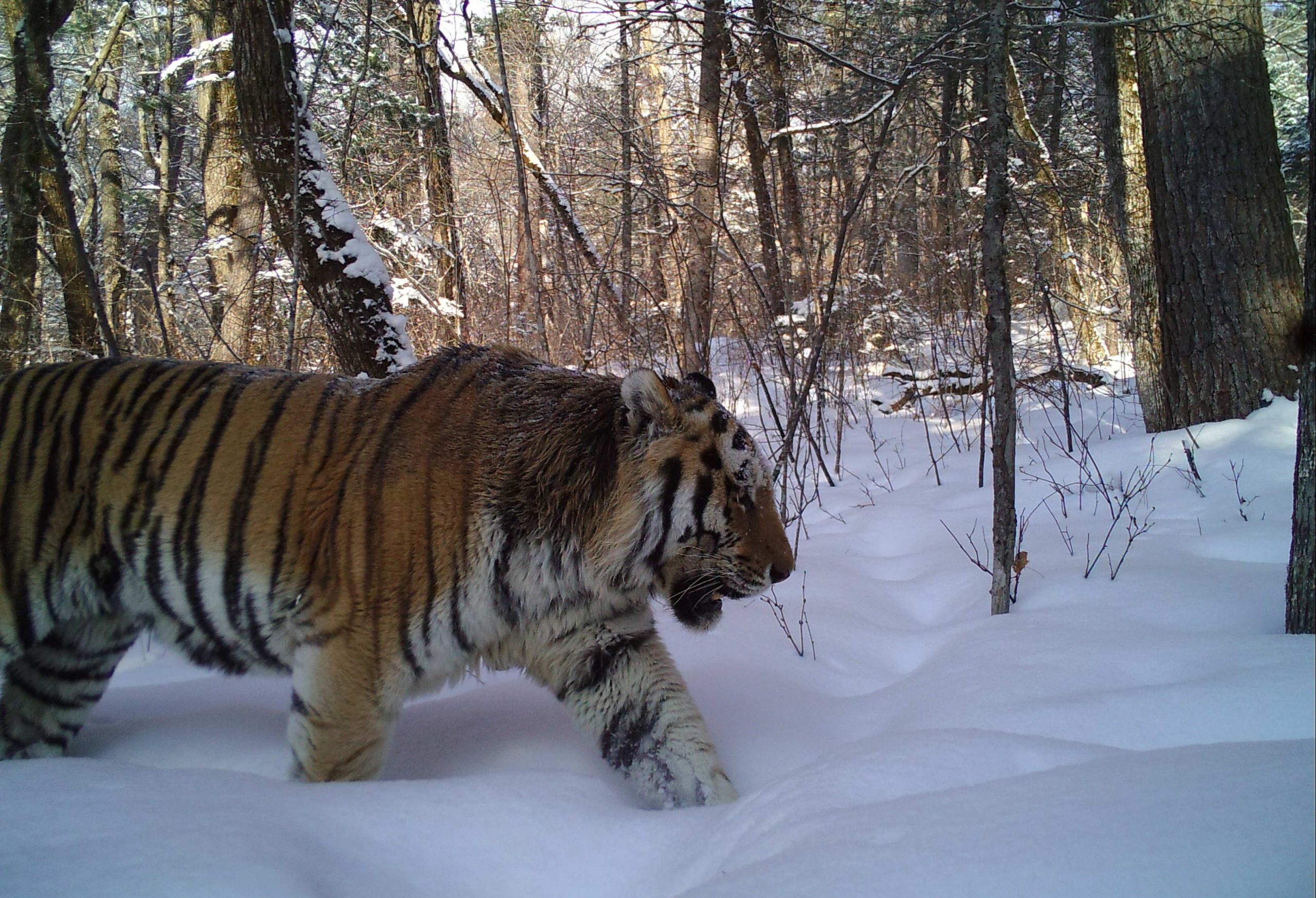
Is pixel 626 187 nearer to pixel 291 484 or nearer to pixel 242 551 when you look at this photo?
pixel 291 484

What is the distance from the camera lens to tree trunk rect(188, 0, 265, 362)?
9578 millimetres

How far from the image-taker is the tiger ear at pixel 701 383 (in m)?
2.69

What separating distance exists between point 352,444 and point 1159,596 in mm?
2813

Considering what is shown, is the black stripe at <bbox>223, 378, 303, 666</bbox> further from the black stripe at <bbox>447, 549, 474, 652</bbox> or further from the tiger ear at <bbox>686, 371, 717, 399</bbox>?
the tiger ear at <bbox>686, 371, 717, 399</bbox>

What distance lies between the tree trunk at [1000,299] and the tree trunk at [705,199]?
1792 millimetres

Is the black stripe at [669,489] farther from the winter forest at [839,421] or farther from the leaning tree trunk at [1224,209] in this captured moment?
the leaning tree trunk at [1224,209]

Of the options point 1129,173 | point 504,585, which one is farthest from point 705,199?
point 504,585

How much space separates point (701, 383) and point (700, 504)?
48 cm

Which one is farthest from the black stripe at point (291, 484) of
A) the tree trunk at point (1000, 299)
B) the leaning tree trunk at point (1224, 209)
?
the leaning tree trunk at point (1224, 209)

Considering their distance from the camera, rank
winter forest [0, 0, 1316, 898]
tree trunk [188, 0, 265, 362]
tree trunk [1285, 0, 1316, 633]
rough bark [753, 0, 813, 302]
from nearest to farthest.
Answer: winter forest [0, 0, 1316, 898], tree trunk [1285, 0, 1316, 633], rough bark [753, 0, 813, 302], tree trunk [188, 0, 265, 362]

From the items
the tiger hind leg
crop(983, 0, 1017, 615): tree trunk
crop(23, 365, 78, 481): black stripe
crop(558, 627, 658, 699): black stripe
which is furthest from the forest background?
the tiger hind leg

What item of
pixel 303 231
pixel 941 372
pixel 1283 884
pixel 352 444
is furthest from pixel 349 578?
pixel 941 372

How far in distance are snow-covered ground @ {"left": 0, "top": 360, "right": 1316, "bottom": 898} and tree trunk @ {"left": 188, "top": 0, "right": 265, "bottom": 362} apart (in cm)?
736

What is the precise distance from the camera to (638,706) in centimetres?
237
